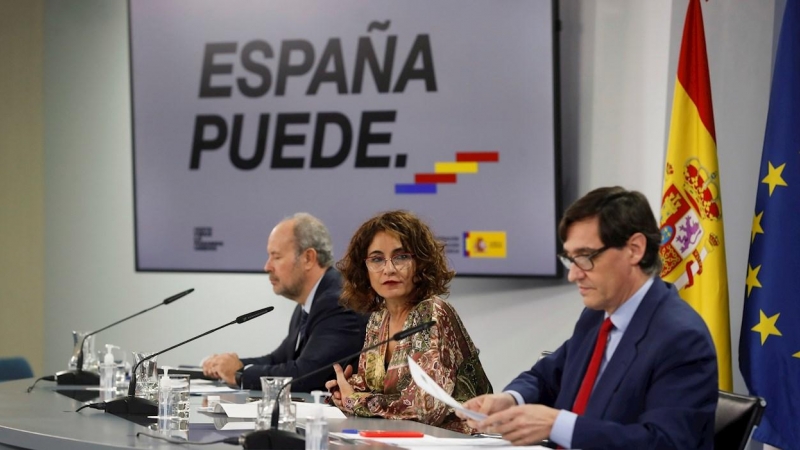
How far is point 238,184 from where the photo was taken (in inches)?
227

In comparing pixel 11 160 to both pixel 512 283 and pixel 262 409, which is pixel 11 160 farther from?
pixel 262 409

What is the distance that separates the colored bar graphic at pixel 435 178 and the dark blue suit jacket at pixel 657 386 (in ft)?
8.58

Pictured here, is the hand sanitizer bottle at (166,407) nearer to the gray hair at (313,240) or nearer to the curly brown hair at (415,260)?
the curly brown hair at (415,260)

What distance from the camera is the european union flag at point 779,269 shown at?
386cm

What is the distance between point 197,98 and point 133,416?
2940 millimetres

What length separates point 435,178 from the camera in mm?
5219

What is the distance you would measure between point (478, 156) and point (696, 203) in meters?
1.25

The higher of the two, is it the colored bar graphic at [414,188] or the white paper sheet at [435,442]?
the colored bar graphic at [414,188]

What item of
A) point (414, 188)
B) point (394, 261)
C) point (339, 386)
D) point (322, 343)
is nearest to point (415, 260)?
point (394, 261)

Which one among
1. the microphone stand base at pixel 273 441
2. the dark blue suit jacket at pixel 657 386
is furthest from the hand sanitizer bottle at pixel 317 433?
the dark blue suit jacket at pixel 657 386

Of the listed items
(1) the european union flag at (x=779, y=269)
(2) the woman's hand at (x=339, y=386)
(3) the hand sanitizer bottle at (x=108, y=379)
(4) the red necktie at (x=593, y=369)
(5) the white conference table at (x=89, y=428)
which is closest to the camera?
(4) the red necktie at (x=593, y=369)

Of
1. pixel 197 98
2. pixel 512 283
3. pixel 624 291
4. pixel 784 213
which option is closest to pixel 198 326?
pixel 197 98

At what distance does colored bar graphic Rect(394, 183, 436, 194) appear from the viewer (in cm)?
523

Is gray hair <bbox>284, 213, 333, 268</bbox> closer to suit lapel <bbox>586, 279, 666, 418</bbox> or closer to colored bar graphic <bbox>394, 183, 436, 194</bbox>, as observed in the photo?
colored bar graphic <bbox>394, 183, 436, 194</bbox>
